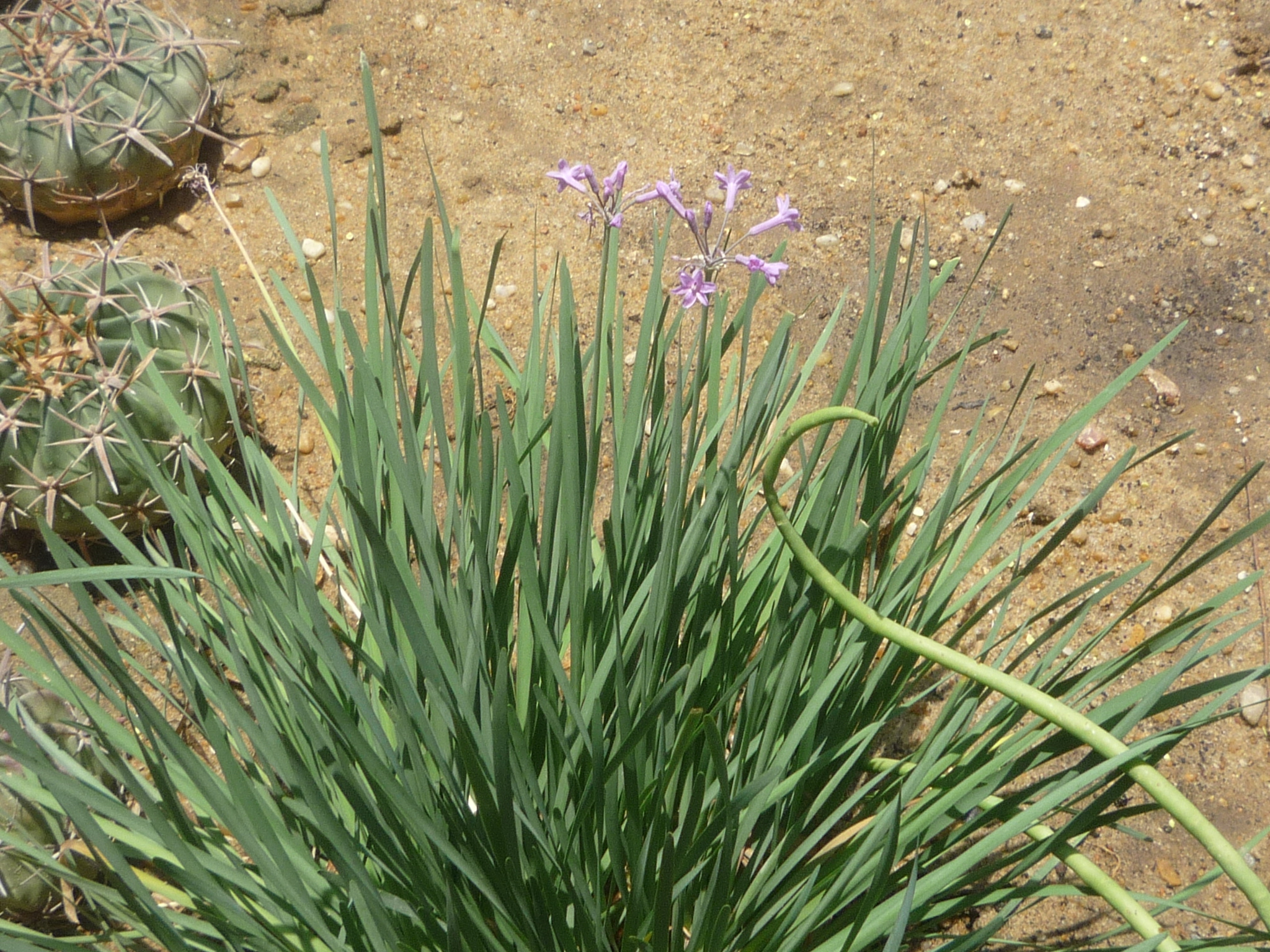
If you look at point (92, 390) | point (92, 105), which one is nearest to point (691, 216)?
point (92, 390)

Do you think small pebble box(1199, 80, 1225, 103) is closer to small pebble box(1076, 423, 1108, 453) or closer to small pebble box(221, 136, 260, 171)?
small pebble box(1076, 423, 1108, 453)

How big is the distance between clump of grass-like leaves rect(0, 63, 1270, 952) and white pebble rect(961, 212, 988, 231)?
0.80 metres

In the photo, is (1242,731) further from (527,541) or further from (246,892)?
(246,892)

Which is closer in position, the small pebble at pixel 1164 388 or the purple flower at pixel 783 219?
the purple flower at pixel 783 219

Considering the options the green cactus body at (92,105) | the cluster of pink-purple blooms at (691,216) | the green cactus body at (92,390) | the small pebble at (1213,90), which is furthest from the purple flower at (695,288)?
the small pebble at (1213,90)

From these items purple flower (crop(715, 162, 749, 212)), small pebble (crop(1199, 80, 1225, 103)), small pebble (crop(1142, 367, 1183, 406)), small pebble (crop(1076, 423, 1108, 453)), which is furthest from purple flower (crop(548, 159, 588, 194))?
small pebble (crop(1199, 80, 1225, 103))

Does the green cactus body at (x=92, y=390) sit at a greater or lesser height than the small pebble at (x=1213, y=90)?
lesser

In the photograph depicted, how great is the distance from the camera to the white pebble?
165cm

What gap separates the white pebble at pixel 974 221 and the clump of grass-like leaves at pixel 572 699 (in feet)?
2.62

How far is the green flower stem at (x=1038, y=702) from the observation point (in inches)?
20.2

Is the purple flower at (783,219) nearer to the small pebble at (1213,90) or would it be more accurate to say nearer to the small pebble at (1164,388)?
the small pebble at (1164,388)

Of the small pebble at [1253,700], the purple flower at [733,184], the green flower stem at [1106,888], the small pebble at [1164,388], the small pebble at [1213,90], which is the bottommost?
the small pebble at [1253,700]

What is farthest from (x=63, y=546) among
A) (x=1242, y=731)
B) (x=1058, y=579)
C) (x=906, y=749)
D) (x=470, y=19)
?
(x=470, y=19)

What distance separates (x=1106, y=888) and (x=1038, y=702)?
0.69 ft
